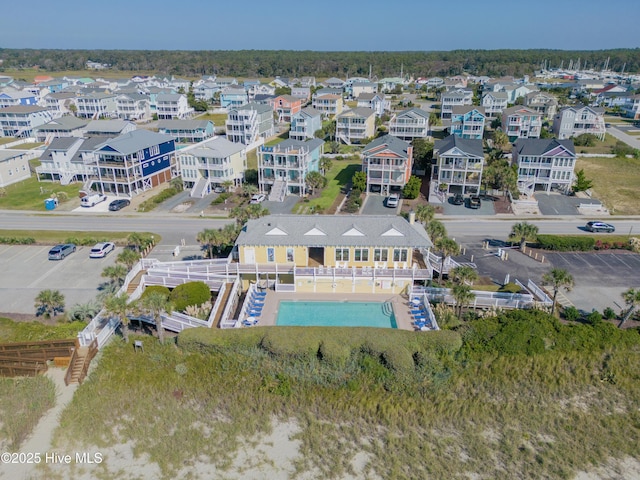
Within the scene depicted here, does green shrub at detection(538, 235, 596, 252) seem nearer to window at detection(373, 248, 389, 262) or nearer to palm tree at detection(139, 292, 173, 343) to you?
window at detection(373, 248, 389, 262)

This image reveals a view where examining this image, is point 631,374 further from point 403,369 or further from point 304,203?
point 304,203

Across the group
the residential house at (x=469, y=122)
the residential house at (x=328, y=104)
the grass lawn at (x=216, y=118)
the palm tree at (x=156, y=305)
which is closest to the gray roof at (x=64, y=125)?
the grass lawn at (x=216, y=118)

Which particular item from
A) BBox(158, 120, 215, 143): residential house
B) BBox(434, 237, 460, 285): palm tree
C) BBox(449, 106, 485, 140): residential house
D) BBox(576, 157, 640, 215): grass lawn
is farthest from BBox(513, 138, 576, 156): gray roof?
BBox(158, 120, 215, 143): residential house

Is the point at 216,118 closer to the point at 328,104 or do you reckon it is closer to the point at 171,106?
the point at 171,106

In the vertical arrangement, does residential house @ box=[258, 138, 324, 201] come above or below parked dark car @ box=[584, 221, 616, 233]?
above

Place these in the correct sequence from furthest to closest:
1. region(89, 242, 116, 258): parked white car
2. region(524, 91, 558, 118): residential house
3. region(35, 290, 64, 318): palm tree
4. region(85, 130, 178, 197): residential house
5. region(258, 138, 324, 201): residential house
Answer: region(524, 91, 558, 118): residential house, region(258, 138, 324, 201): residential house, region(85, 130, 178, 197): residential house, region(89, 242, 116, 258): parked white car, region(35, 290, 64, 318): palm tree
